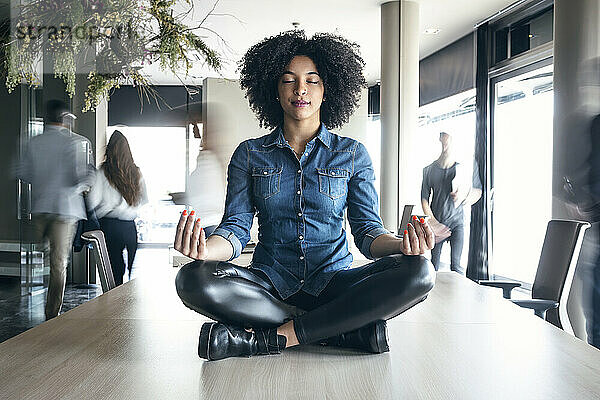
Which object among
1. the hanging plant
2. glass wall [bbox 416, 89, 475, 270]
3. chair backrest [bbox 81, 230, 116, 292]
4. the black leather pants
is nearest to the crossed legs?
the black leather pants

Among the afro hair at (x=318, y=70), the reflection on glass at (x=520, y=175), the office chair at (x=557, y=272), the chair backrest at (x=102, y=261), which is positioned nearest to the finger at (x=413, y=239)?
the afro hair at (x=318, y=70)

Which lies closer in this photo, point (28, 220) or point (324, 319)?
point (324, 319)

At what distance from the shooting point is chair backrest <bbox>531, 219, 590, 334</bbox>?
8.57 ft

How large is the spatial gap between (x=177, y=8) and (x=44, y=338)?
272cm

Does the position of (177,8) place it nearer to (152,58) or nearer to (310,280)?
(152,58)

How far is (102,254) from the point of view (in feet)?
9.47

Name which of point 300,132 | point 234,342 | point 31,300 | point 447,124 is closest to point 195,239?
point 234,342


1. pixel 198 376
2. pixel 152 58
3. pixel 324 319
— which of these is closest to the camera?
pixel 198 376

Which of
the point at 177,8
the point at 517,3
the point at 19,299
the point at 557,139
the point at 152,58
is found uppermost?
A: the point at 517,3

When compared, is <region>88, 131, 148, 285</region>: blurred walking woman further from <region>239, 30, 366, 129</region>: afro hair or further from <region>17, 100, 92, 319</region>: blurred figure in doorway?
<region>239, 30, 366, 129</region>: afro hair

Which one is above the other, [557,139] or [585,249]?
[557,139]

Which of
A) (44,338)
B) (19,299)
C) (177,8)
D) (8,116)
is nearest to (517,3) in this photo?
(177,8)

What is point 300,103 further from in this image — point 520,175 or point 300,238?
point 520,175

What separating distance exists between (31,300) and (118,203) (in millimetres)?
704
